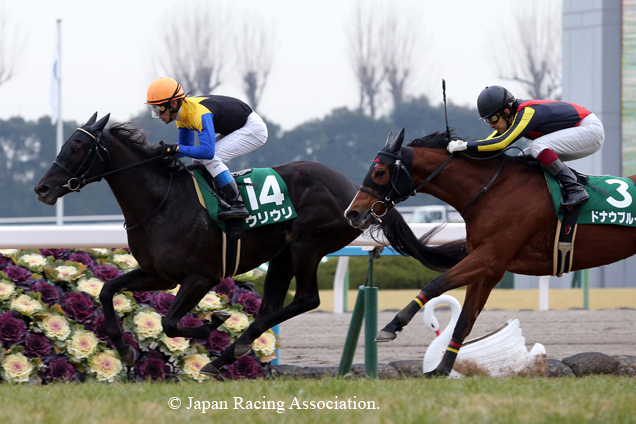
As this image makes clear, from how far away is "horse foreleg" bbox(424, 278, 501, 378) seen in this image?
3.88 meters

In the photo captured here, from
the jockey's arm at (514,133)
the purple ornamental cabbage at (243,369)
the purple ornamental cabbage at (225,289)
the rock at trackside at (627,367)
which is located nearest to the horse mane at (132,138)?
the purple ornamental cabbage at (225,289)

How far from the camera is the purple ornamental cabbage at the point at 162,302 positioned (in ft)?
15.8

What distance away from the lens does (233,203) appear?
4289 millimetres

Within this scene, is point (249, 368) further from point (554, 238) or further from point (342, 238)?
point (554, 238)

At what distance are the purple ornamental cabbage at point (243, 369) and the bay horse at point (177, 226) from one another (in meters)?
0.40

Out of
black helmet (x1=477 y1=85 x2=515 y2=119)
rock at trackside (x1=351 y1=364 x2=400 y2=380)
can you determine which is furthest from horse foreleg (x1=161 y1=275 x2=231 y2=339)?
black helmet (x1=477 y1=85 x2=515 y2=119)

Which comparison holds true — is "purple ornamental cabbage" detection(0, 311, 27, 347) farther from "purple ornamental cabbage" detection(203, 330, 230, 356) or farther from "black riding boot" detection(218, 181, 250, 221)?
"black riding boot" detection(218, 181, 250, 221)

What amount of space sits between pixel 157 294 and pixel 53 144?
26.1m

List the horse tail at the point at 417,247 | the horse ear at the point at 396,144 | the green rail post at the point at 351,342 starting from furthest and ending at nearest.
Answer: the green rail post at the point at 351,342 < the horse tail at the point at 417,247 < the horse ear at the point at 396,144

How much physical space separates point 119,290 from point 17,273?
88cm

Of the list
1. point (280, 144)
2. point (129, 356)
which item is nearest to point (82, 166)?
point (129, 356)

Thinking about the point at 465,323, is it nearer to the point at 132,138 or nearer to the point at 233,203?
the point at 233,203

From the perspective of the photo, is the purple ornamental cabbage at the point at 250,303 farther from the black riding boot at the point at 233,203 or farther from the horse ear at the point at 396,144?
the horse ear at the point at 396,144

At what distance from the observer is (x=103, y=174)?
4.24 meters
